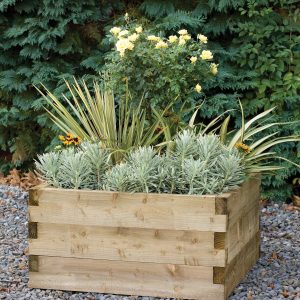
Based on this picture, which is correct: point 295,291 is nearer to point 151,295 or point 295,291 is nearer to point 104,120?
point 151,295

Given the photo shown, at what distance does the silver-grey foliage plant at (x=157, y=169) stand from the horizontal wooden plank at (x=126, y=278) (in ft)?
1.23

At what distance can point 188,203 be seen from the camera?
354cm

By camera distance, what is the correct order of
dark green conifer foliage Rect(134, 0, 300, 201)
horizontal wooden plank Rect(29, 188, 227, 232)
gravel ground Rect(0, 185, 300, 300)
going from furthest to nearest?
dark green conifer foliage Rect(134, 0, 300, 201) < gravel ground Rect(0, 185, 300, 300) < horizontal wooden plank Rect(29, 188, 227, 232)

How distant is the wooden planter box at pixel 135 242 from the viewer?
355 cm

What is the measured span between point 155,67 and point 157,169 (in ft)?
2.46

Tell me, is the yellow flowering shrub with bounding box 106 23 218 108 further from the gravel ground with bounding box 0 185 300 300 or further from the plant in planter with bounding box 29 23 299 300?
the gravel ground with bounding box 0 185 300 300

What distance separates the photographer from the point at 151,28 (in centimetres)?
585

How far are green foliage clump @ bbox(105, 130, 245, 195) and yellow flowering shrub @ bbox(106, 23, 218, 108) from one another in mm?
532

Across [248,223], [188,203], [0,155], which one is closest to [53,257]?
[188,203]

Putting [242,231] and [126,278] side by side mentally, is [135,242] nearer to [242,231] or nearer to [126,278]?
[126,278]

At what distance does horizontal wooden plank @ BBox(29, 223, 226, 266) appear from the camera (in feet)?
11.7

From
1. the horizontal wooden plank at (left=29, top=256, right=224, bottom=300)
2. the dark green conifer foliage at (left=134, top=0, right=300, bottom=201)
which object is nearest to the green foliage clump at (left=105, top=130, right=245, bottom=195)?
the horizontal wooden plank at (left=29, top=256, right=224, bottom=300)

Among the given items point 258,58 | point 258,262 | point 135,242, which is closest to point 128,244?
point 135,242

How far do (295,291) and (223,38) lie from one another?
2928 millimetres
